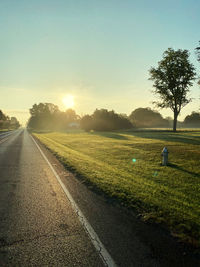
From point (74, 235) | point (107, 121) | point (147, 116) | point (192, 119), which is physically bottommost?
point (74, 235)

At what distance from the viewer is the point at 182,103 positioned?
116 ft

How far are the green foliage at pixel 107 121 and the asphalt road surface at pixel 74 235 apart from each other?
2057 inches

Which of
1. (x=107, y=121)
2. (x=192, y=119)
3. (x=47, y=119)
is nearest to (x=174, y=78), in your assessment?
(x=107, y=121)

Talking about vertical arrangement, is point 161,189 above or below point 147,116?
below

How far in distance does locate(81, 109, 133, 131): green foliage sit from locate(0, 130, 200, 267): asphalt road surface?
52.2 meters

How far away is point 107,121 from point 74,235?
54.7 meters

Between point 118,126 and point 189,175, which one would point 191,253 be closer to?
point 189,175

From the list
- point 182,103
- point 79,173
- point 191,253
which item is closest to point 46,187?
point 79,173

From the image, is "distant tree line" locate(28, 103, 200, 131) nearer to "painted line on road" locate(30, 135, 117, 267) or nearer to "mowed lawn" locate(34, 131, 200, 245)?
"mowed lawn" locate(34, 131, 200, 245)

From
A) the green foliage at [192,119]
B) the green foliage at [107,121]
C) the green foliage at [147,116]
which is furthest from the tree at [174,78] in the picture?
the green foliage at [147,116]

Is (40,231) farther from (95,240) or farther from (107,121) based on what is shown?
(107,121)

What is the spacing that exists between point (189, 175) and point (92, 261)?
6873 mm

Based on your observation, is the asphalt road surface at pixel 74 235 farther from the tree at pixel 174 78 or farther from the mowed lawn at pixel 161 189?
the tree at pixel 174 78

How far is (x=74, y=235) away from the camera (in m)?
3.50
